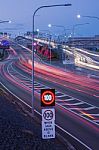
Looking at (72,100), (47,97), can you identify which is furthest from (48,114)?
(72,100)

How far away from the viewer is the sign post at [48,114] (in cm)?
2359

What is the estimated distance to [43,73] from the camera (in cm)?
10331

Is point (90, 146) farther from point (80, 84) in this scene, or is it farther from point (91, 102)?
point (80, 84)

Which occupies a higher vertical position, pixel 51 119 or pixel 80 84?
pixel 51 119

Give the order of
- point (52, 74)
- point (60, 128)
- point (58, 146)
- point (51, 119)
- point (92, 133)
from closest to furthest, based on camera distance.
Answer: point (51, 119)
point (58, 146)
point (92, 133)
point (60, 128)
point (52, 74)

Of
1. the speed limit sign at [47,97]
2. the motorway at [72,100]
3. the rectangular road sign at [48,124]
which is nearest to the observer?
the rectangular road sign at [48,124]

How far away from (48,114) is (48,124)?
51 centimetres

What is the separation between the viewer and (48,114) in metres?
24.2

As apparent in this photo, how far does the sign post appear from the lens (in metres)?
23.6

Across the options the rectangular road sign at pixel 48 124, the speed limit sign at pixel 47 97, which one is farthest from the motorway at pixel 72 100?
the rectangular road sign at pixel 48 124

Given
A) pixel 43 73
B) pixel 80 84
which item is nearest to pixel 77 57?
pixel 43 73

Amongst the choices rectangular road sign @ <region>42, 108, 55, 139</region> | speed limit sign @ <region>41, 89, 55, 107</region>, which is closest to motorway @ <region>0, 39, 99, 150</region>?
speed limit sign @ <region>41, 89, 55, 107</region>

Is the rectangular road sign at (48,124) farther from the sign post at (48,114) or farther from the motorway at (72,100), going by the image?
the motorway at (72,100)

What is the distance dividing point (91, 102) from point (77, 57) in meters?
79.5
